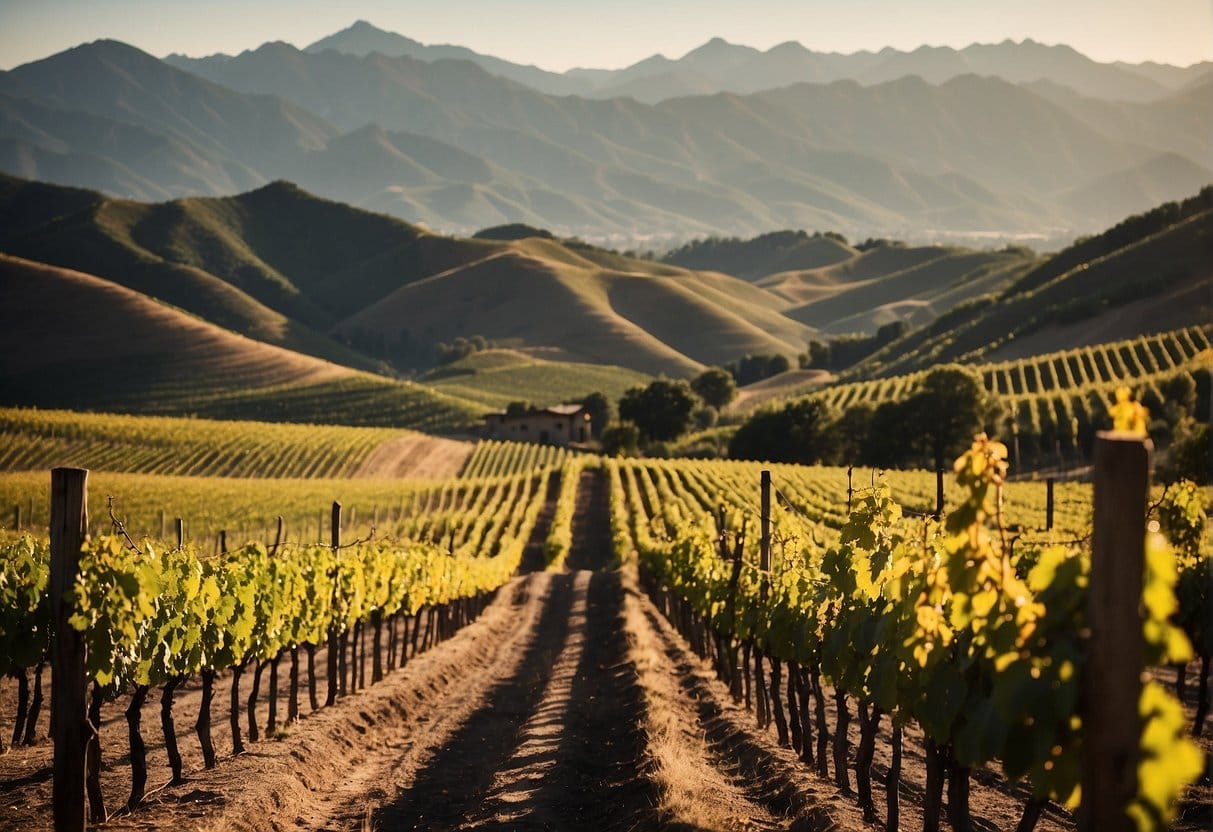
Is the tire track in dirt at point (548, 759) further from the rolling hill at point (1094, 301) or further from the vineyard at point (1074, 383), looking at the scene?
the rolling hill at point (1094, 301)

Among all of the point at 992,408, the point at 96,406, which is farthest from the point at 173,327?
the point at 992,408

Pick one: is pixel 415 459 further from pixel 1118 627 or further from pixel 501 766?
pixel 1118 627

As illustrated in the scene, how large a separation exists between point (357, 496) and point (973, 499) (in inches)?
2266

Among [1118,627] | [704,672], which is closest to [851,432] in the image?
[704,672]

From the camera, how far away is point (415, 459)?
81.0m

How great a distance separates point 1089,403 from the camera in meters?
72.7

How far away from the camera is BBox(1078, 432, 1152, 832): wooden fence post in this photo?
14.5 ft

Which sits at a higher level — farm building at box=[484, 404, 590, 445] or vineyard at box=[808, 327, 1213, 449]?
vineyard at box=[808, 327, 1213, 449]

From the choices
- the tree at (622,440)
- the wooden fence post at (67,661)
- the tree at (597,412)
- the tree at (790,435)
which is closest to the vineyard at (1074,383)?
the tree at (790,435)

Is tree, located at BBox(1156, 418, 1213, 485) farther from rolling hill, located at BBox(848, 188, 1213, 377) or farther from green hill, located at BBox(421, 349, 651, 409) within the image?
green hill, located at BBox(421, 349, 651, 409)

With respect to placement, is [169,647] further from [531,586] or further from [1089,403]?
[1089,403]

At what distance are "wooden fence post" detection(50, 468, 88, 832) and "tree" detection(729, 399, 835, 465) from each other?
231 ft

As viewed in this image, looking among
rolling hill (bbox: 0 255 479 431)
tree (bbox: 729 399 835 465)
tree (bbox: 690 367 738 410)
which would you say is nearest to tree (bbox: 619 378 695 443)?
tree (bbox: 729 399 835 465)

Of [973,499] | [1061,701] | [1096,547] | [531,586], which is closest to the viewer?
[1096,547]
